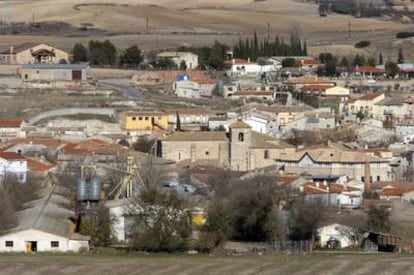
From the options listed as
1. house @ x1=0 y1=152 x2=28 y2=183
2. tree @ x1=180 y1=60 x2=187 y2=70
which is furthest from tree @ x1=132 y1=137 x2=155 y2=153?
tree @ x1=180 y1=60 x2=187 y2=70

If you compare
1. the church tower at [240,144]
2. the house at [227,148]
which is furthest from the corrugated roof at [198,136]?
the church tower at [240,144]

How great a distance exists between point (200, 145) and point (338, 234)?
15.5 m

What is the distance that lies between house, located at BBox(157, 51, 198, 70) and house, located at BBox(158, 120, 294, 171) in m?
35.8

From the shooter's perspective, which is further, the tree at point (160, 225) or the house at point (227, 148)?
the house at point (227, 148)

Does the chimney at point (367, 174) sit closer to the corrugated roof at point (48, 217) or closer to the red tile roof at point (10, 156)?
the red tile roof at point (10, 156)

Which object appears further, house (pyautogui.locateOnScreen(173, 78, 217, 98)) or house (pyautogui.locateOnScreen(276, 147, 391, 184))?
house (pyautogui.locateOnScreen(173, 78, 217, 98))

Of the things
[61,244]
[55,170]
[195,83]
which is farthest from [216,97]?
[61,244]

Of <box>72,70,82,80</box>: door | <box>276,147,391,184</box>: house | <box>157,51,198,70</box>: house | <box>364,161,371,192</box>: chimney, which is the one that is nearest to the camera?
<box>364,161,371,192</box>: chimney

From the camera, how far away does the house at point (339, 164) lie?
4709cm

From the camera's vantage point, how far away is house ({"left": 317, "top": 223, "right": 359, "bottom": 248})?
35463mm

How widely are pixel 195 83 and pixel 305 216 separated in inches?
1518

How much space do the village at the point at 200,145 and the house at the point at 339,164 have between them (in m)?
0.05

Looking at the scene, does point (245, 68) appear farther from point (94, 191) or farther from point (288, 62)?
point (94, 191)

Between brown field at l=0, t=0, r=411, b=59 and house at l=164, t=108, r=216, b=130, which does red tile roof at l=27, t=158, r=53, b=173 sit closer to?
house at l=164, t=108, r=216, b=130
